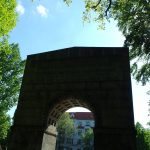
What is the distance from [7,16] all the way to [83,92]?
318 inches

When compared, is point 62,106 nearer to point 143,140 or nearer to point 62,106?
point 62,106

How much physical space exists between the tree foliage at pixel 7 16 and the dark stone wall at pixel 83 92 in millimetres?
3063

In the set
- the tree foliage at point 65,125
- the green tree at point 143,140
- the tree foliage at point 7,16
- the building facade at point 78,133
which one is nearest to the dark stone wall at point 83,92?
the tree foliage at point 7,16

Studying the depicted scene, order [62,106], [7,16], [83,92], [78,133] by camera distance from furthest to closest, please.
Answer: [78,133] → [7,16] → [62,106] → [83,92]

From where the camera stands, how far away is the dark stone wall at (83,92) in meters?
13.8

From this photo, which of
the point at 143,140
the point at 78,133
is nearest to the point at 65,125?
the point at 143,140

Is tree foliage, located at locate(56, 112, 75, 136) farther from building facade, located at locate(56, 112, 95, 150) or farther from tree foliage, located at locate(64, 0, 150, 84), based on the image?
tree foliage, located at locate(64, 0, 150, 84)

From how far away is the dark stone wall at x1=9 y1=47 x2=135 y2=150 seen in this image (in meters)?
13.8

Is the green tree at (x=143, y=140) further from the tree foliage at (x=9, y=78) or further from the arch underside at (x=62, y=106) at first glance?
the arch underside at (x=62, y=106)

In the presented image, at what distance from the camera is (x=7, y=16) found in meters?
17.2

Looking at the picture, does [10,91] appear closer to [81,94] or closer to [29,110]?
[29,110]

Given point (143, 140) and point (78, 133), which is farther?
point (78, 133)

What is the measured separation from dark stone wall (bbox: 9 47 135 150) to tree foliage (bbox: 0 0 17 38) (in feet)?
10.1

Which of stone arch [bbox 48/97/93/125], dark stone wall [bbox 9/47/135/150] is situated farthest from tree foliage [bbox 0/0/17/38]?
stone arch [bbox 48/97/93/125]
